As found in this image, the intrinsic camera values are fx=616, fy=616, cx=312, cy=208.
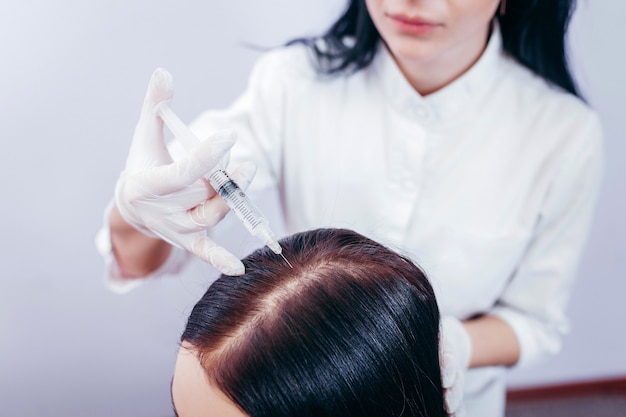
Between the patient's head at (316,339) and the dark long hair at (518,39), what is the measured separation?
0.44 m

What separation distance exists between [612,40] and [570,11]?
56 centimetres

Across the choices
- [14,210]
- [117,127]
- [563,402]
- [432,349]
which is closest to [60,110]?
[117,127]

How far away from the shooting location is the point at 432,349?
2.39ft

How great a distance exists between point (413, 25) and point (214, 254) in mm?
421

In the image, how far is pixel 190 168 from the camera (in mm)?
683

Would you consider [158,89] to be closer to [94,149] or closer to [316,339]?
[316,339]

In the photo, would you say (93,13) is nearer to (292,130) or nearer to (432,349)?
(292,130)

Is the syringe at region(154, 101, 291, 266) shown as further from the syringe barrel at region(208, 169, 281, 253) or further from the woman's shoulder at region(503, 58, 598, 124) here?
the woman's shoulder at region(503, 58, 598, 124)

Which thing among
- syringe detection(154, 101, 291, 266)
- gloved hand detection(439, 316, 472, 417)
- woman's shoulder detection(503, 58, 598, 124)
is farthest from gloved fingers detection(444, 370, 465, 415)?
woman's shoulder detection(503, 58, 598, 124)

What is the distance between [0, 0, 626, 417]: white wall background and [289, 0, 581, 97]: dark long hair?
0.96ft

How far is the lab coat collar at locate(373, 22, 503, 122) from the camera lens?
99 centimetres

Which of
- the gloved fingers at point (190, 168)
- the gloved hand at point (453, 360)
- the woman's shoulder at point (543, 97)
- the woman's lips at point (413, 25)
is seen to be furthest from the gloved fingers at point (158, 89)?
the woman's shoulder at point (543, 97)

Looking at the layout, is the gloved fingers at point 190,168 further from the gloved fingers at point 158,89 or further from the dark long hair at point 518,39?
the dark long hair at point 518,39

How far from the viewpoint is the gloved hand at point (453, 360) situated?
2.82 feet
